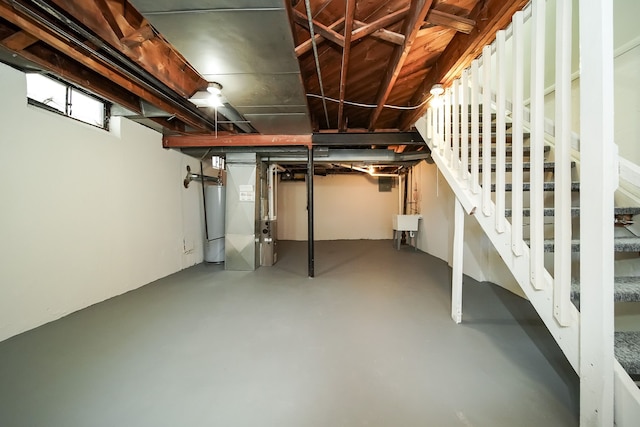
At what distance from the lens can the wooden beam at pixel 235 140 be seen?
348cm

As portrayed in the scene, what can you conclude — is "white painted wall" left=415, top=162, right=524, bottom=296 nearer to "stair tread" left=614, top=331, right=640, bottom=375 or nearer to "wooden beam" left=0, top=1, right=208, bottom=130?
"stair tread" left=614, top=331, right=640, bottom=375

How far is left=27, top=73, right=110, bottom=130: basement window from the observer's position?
2110 millimetres

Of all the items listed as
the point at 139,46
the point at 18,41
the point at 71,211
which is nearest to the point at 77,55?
the point at 18,41

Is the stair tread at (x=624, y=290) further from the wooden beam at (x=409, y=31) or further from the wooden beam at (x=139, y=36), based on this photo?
the wooden beam at (x=139, y=36)

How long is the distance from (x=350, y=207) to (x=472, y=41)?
5.72m

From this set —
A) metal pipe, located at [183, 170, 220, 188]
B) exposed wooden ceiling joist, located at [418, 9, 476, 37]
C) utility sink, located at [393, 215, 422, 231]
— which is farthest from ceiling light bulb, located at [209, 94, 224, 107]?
utility sink, located at [393, 215, 422, 231]

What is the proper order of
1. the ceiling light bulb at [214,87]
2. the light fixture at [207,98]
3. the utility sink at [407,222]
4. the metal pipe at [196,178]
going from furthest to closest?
the utility sink at [407,222] < the metal pipe at [196,178] < the light fixture at [207,98] < the ceiling light bulb at [214,87]

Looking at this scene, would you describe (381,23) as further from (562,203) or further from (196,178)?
(196,178)

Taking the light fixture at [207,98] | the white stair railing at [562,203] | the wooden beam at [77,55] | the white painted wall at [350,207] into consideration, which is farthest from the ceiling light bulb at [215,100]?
the white painted wall at [350,207]

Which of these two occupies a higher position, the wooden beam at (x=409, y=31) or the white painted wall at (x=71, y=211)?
the wooden beam at (x=409, y=31)

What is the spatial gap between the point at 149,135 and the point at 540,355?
4.63 meters

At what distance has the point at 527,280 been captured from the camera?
1.38 meters

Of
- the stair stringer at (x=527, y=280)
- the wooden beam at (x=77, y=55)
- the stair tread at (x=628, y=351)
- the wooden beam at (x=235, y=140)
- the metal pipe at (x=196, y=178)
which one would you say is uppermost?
the wooden beam at (x=77, y=55)

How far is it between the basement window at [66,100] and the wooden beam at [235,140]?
→ 0.85 m
